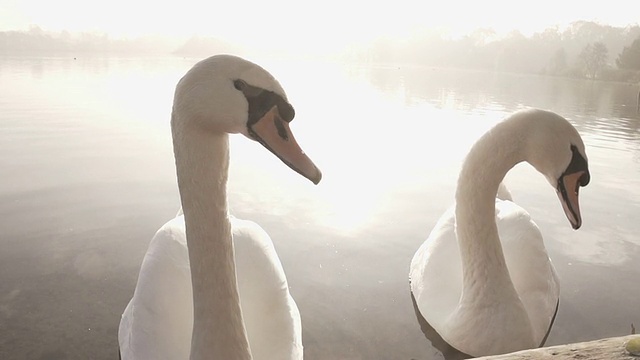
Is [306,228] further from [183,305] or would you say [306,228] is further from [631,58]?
[631,58]

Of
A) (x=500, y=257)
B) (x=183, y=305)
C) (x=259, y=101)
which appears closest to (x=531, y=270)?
(x=500, y=257)

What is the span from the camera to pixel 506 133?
3930 mm

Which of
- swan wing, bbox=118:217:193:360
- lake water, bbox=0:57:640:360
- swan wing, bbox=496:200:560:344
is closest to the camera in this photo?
swan wing, bbox=118:217:193:360

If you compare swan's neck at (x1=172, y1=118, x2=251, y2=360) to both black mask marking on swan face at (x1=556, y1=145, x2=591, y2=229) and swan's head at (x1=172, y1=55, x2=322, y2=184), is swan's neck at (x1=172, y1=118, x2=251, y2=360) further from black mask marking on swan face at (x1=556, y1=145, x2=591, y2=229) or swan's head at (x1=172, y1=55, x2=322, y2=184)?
black mask marking on swan face at (x1=556, y1=145, x2=591, y2=229)

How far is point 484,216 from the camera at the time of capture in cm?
409

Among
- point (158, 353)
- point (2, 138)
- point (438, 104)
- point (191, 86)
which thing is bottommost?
point (438, 104)

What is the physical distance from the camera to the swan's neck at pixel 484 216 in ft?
12.9

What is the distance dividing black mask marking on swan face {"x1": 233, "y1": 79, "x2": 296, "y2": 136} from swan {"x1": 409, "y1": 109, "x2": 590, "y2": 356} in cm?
219

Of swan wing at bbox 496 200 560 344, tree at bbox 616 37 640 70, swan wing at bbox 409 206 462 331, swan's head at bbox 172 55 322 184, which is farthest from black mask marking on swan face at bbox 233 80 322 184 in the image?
tree at bbox 616 37 640 70

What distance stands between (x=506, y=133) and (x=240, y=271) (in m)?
2.18

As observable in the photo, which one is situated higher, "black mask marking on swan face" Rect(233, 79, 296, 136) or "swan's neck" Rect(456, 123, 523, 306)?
"black mask marking on swan face" Rect(233, 79, 296, 136)

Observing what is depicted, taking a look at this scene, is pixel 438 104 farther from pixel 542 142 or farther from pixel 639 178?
pixel 542 142

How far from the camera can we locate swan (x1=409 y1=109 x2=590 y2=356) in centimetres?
372

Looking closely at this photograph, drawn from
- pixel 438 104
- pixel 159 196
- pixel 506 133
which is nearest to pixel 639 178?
pixel 506 133
